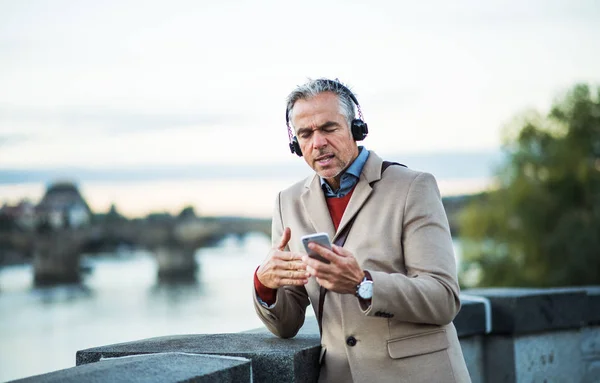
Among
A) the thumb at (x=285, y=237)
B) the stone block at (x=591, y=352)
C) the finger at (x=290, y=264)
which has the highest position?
the thumb at (x=285, y=237)

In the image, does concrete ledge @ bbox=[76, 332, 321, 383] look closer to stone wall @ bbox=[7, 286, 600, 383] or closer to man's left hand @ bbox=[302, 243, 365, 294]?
stone wall @ bbox=[7, 286, 600, 383]

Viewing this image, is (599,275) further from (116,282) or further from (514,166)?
(116,282)

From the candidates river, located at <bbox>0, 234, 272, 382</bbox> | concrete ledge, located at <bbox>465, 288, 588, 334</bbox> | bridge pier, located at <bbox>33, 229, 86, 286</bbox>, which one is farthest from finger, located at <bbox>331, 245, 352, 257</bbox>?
bridge pier, located at <bbox>33, 229, 86, 286</bbox>

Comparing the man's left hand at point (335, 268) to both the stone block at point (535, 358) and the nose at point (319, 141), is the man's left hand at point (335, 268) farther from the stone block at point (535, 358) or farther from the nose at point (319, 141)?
the stone block at point (535, 358)

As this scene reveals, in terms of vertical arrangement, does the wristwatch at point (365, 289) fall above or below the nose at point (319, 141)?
below

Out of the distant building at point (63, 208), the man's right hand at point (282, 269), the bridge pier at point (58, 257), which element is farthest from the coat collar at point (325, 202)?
the distant building at point (63, 208)

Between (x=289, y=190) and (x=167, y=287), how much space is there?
41898 mm

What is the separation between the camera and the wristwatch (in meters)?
2.08

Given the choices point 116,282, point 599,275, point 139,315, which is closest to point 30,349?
point 139,315

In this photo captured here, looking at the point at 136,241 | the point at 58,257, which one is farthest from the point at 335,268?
the point at 58,257

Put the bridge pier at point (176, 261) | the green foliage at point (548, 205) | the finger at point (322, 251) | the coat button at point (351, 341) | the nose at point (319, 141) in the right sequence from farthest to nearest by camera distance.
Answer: the bridge pier at point (176, 261) < the green foliage at point (548, 205) < the nose at point (319, 141) < the coat button at point (351, 341) < the finger at point (322, 251)

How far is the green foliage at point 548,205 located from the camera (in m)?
22.0

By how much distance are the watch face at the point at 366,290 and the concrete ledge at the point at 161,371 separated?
1.08 feet

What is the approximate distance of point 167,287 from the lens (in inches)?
1716
